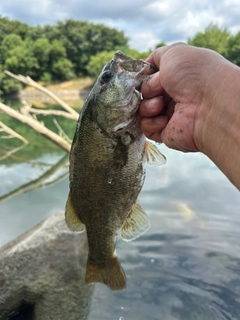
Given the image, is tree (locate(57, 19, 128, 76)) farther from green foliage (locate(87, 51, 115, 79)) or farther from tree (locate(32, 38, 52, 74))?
tree (locate(32, 38, 52, 74))

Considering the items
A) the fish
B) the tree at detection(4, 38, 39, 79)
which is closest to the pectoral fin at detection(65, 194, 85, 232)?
the fish

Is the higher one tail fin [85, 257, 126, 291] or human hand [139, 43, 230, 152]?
human hand [139, 43, 230, 152]

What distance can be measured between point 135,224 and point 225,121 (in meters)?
1.03

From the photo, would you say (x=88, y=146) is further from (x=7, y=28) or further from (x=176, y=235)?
(x=7, y=28)

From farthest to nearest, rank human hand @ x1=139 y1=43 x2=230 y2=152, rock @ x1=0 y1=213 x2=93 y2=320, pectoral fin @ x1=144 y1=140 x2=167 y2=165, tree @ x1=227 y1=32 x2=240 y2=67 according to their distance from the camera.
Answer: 1. tree @ x1=227 y1=32 x2=240 y2=67
2. rock @ x1=0 y1=213 x2=93 y2=320
3. pectoral fin @ x1=144 y1=140 x2=167 y2=165
4. human hand @ x1=139 y1=43 x2=230 y2=152

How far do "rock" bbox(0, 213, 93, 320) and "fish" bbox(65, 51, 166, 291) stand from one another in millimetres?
2411

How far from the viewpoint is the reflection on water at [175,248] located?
4668mm

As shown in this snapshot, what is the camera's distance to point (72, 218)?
245 centimetres

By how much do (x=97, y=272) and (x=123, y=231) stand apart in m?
0.39

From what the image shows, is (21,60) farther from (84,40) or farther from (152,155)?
(152,155)

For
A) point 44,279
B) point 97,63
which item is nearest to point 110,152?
point 44,279

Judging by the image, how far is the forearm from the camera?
1.77 m

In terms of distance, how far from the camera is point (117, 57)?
2.18m

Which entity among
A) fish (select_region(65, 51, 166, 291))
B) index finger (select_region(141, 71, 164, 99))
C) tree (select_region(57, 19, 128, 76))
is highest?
tree (select_region(57, 19, 128, 76))
